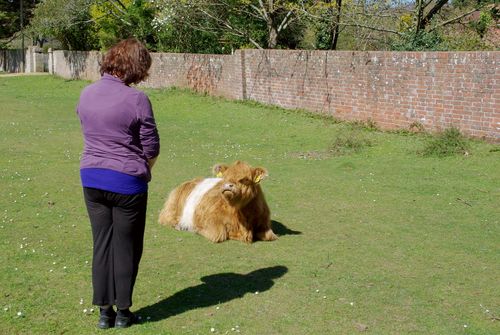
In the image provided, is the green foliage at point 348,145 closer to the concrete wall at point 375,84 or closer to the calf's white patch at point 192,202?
the concrete wall at point 375,84

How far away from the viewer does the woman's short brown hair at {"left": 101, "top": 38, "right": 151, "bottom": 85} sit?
4.18 metres

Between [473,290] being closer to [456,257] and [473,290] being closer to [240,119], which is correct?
[456,257]

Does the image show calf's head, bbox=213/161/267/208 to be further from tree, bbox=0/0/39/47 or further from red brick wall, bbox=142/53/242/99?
tree, bbox=0/0/39/47

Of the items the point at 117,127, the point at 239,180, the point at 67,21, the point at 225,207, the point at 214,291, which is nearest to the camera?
the point at 117,127

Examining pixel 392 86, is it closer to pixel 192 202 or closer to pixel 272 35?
pixel 272 35

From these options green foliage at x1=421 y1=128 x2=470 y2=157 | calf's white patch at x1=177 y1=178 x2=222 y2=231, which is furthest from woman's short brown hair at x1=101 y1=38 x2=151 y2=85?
green foliage at x1=421 y1=128 x2=470 y2=157

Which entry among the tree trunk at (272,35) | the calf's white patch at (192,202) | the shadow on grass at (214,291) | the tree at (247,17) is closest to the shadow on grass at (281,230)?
the calf's white patch at (192,202)

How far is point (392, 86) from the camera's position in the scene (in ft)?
48.0

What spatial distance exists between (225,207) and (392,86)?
9180 mm

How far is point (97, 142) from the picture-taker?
418 cm

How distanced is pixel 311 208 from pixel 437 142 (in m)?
4.86

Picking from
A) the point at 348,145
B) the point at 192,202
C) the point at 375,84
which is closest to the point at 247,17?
the point at 375,84

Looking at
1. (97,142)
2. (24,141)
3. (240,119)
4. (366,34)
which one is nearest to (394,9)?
(366,34)

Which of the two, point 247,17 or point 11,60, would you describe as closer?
point 247,17
